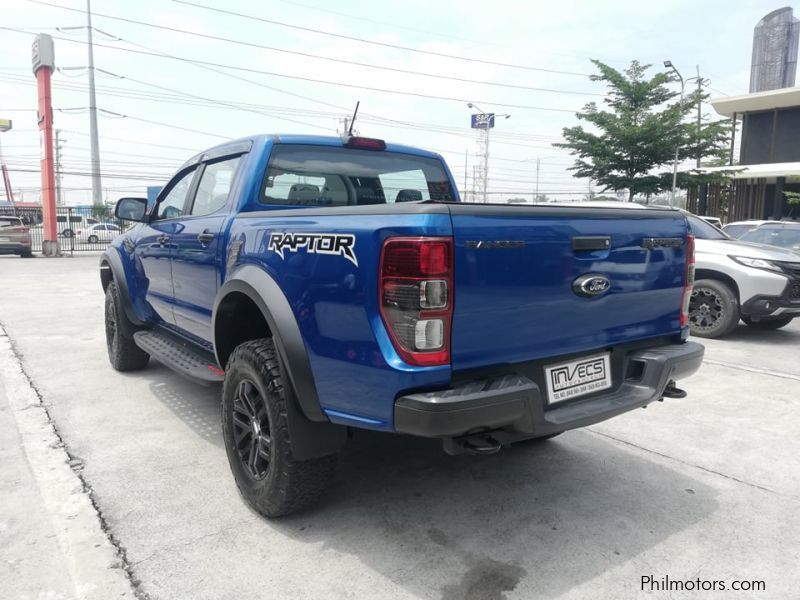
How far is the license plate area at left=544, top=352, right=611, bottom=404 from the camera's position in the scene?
248 centimetres

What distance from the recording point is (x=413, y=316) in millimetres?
2070

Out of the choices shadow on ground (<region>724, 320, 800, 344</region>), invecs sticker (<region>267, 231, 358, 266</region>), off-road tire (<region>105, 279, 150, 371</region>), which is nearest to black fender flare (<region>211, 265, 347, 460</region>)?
invecs sticker (<region>267, 231, 358, 266</region>)

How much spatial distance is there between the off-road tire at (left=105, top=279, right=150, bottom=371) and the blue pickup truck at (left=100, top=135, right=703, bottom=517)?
74.5 inches

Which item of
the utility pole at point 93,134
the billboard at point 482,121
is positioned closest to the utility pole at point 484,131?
the billboard at point 482,121

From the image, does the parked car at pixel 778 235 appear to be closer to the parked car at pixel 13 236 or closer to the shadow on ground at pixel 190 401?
the shadow on ground at pixel 190 401

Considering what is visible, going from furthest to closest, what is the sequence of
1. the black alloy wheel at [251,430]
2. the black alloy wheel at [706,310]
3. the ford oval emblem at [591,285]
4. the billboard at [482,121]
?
the billboard at [482,121] → the black alloy wheel at [706,310] → the black alloy wheel at [251,430] → the ford oval emblem at [591,285]

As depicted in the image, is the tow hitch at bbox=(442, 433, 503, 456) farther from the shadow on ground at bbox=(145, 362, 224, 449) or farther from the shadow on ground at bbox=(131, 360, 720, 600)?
the shadow on ground at bbox=(145, 362, 224, 449)

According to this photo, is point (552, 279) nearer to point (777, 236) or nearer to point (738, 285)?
point (738, 285)

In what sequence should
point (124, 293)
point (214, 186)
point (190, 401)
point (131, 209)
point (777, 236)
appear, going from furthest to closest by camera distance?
1. point (777, 236)
2. point (124, 293)
3. point (131, 209)
4. point (190, 401)
5. point (214, 186)

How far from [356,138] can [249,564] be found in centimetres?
250

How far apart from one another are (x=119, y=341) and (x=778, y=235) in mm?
9304

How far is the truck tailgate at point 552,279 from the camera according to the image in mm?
2156

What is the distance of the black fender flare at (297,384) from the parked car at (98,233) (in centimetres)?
3060

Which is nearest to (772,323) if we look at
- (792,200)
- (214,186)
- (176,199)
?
(214,186)
